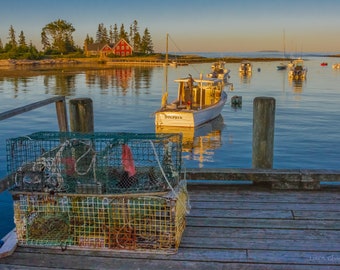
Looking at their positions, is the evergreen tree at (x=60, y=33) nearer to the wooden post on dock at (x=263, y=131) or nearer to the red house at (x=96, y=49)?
the red house at (x=96, y=49)

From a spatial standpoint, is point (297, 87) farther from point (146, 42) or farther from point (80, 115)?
point (146, 42)

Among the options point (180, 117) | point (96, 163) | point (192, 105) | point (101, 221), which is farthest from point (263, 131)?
point (192, 105)

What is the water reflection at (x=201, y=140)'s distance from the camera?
68.1 ft

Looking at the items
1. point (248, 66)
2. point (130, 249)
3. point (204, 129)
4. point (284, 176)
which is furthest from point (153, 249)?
point (248, 66)

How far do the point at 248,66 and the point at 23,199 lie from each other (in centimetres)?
9132

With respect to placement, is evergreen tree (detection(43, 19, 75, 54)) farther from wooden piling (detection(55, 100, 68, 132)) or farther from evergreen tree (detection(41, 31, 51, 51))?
wooden piling (detection(55, 100, 68, 132))

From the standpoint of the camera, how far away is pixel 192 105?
95.3 feet

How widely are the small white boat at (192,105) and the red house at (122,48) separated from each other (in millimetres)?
117300

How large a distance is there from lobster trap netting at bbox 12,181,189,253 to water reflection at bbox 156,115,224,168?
14801 millimetres

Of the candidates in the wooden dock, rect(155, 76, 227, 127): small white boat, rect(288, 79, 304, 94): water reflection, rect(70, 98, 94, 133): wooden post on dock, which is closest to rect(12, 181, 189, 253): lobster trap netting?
the wooden dock

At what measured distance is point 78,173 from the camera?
13.6ft

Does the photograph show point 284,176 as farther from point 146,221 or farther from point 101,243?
point 101,243

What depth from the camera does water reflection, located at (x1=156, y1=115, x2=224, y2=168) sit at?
2077 cm

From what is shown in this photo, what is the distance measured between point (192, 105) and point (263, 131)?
23.1 m
